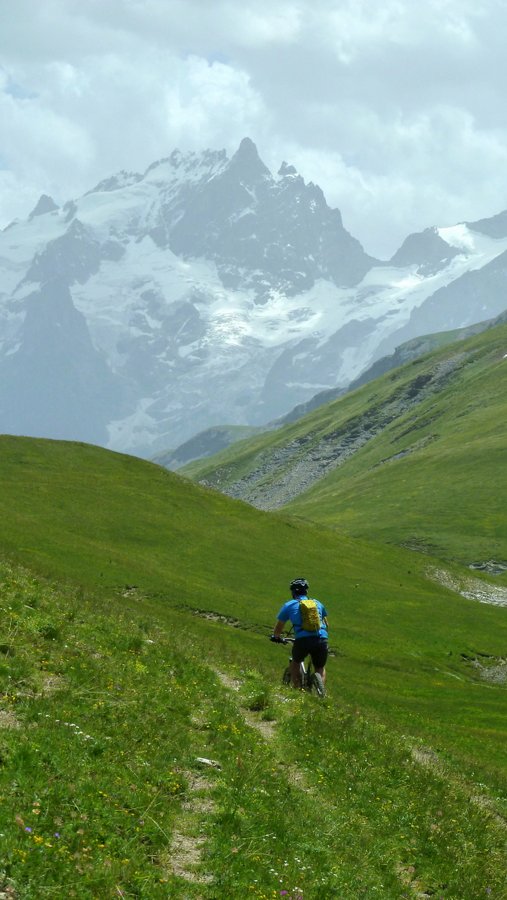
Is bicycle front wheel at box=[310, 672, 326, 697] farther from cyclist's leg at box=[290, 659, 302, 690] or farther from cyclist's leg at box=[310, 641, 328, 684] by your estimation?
cyclist's leg at box=[290, 659, 302, 690]

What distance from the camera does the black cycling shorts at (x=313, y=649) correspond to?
79.5ft

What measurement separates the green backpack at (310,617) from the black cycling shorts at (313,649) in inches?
13.8

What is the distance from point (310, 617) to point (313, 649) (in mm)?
918

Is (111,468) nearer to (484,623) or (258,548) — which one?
(258,548)

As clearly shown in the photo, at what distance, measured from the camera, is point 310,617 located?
24062 mm

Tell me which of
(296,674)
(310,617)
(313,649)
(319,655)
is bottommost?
(296,674)

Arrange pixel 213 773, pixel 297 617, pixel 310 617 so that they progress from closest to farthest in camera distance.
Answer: pixel 213 773
pixel 310 617
pixel 297 617

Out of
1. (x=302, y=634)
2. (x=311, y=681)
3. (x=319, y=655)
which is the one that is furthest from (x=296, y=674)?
(x=302, y=634)

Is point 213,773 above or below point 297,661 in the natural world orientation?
above

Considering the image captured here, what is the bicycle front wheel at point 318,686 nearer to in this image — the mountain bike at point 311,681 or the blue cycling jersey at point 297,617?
the mountain bike at point 311,681

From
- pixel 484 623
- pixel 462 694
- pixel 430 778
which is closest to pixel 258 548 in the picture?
pixel 484 623

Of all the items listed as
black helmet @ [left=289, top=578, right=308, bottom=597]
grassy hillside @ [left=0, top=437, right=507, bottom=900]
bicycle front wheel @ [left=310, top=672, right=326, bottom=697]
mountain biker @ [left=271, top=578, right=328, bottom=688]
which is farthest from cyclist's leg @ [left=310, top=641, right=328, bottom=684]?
black helmet @ [left=289, top=578, right=308, bottom=597]

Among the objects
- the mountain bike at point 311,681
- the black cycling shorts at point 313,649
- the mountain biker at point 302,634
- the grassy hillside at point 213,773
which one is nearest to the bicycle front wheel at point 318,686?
the mountain bike at point 311,681

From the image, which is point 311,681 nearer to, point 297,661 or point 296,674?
point 296,674
